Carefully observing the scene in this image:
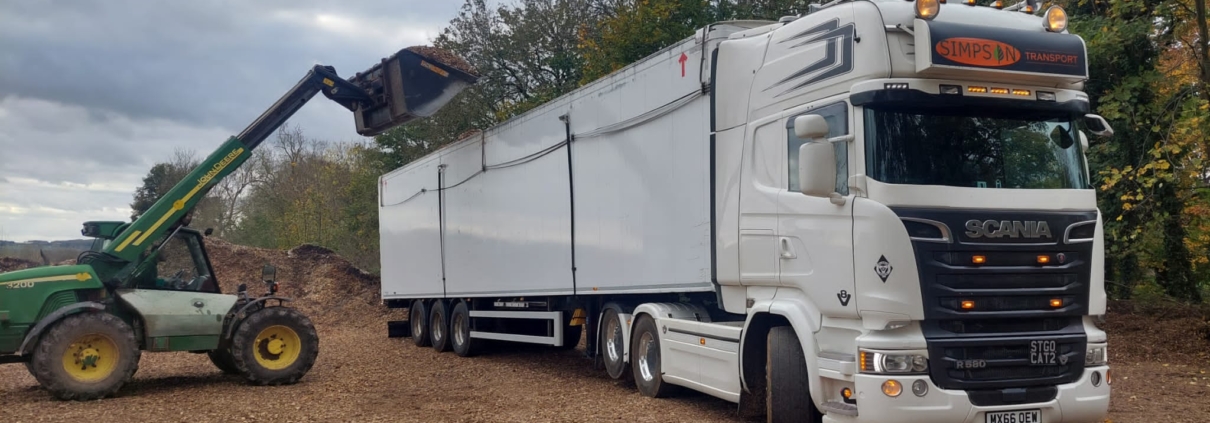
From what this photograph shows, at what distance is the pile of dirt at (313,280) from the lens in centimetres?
2473

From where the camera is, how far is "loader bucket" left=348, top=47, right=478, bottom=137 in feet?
43.7

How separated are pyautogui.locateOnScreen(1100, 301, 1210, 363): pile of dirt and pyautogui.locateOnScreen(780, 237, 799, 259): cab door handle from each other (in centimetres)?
711

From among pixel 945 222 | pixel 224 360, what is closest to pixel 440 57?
pixel 224 360

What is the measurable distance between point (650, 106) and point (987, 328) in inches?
170

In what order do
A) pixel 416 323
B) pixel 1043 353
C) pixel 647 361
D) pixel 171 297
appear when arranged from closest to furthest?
pixel 1043 353 < pixel 647 361 < pixel 171 297 < pixel 416 323

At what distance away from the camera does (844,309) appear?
274 inches

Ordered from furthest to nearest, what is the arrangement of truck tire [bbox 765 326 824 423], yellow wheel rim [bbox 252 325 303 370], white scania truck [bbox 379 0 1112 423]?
yellow wheel rim [bbox 252 325 303 370], truck tire [bbox 765 326 824 423], white scania truck [bbox 379 0 1112 423]

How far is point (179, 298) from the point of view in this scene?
1166 cm

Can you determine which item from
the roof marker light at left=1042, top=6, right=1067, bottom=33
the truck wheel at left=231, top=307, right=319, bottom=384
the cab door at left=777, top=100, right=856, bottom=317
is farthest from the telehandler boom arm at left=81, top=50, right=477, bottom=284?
the roof marker light at left=1042, top=6, right=1067, bottom=33

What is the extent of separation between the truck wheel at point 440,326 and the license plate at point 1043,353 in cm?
1150

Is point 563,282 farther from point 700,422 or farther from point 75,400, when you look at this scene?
point 75,400

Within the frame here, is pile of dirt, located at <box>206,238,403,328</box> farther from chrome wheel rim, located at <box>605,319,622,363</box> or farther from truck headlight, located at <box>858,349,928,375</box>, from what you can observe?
truck headlight, located at <box>858,349,928,375</box>

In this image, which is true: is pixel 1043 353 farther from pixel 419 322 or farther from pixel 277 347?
pixel 419 322

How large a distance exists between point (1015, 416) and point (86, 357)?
942 cm
